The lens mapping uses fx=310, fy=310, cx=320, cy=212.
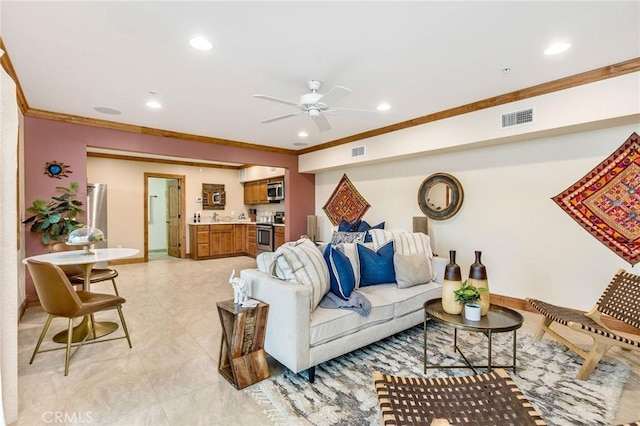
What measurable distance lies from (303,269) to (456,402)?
4.24ft

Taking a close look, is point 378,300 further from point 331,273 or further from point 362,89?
point 362,89

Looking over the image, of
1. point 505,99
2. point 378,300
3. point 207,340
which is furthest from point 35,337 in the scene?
point 505,99

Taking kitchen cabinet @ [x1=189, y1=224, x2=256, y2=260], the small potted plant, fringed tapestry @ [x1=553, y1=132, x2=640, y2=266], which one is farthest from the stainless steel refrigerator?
fringed tapestry @ [x1=553, y1=132, x2=640, y2=266]

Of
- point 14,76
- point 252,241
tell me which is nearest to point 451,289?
point 14,76

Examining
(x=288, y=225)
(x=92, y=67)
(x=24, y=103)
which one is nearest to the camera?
(x=92, y=67)

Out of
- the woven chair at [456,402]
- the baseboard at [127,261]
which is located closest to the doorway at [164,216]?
the baseboard at [127,261]

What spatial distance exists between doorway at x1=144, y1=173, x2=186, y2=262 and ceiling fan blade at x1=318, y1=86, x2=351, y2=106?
A: 19.6 ft

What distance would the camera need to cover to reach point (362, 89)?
3.24m

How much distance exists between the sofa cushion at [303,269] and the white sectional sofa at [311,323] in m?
0.05

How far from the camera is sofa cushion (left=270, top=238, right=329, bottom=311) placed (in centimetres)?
232

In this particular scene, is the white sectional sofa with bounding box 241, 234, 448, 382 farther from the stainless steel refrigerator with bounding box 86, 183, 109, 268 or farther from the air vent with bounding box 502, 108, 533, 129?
the stainless steel refrigerator with bounding box 86, 183, 109, 268

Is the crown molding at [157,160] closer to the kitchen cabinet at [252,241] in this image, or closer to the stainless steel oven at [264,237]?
the kitchen cabinet at [252,241]

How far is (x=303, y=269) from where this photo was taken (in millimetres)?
2355

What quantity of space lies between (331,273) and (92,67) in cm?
279
